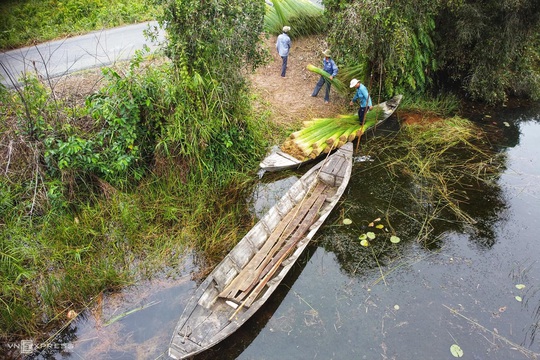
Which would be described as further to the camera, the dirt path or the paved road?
the dirt path

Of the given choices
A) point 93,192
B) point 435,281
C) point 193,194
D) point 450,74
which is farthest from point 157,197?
point 450,74

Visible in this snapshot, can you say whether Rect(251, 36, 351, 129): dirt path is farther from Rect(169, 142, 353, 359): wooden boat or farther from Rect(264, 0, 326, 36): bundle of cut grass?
Rect(169, 142, 353, 359): wooden boat

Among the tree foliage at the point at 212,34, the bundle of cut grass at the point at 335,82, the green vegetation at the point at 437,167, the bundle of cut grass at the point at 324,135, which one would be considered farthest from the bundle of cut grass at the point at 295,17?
the green vegetation at the point at 437,167

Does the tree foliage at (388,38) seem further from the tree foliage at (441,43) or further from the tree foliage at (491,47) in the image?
the tree foliage at (491,47)

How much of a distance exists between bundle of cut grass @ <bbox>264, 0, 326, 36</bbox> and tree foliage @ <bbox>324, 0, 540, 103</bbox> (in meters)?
2.41

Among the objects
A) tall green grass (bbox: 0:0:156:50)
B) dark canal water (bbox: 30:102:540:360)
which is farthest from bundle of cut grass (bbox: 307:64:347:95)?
tall green grass (bbox: 0:0:156:50)

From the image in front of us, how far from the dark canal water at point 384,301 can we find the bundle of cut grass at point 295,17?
6.99 m

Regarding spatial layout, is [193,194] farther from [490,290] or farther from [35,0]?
[35,0]

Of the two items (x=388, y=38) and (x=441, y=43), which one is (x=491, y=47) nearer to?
(x=441, y=43)

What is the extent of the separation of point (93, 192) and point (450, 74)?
35.1ft

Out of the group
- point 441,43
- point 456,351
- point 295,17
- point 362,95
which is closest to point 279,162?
point 362,95

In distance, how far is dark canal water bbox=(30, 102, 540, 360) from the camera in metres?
5.65

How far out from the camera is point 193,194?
7750 mm

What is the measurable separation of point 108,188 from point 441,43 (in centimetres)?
963
